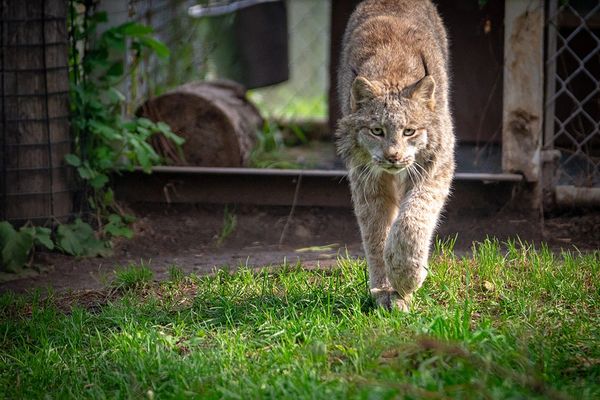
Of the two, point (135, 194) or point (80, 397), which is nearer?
point (80, 397)

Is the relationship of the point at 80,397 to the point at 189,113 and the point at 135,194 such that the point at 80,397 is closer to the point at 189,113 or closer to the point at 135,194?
the point at 135,194

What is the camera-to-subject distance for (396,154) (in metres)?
4.04

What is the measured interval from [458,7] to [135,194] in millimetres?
2934

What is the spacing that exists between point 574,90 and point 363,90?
3.03 meters

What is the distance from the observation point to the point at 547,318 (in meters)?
3.79

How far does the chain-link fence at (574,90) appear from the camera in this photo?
563 centimetres

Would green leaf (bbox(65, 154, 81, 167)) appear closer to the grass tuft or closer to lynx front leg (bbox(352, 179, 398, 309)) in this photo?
the grass tuft

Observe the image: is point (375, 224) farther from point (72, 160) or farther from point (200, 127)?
point (200, 127)

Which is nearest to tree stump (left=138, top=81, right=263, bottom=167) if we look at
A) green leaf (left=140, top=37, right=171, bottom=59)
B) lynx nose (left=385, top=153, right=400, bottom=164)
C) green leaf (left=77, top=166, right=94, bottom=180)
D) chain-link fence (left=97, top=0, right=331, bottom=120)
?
chain-link fence (left=97, top=0, right=331, bottom=120)

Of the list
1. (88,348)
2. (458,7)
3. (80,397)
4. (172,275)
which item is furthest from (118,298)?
(458,7)

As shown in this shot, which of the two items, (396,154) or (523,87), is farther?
(523,87)

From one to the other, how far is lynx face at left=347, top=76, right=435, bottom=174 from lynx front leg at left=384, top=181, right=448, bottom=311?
24 cm

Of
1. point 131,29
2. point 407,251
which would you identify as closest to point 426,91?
point 407,251

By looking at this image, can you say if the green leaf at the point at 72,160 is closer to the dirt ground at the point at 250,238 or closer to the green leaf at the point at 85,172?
the green leaf at the point at 85,172
